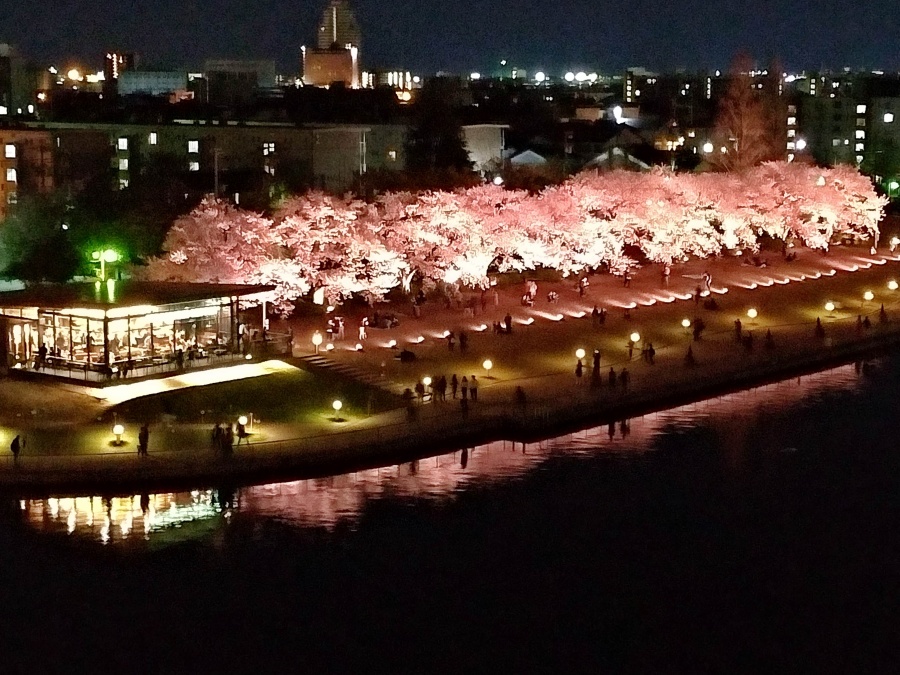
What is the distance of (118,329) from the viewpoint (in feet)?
83.7

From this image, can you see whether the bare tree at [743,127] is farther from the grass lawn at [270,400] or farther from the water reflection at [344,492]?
the grass lawn at [270,400]

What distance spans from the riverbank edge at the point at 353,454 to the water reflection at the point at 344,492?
0.20 metres

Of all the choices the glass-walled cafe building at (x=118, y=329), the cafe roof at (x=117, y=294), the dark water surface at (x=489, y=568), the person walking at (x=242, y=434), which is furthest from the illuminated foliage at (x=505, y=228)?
the dark water surface at (x=489, y=568)

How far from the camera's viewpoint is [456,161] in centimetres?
5559

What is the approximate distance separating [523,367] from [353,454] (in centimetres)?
743

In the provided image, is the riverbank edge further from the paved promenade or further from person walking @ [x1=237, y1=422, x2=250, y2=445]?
person walking @ [x1=237, y1=422, x2=250, y2=445]

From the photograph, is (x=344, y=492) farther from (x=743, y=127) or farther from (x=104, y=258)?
(x=743, y=127)

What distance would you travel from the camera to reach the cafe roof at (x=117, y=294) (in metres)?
25.6

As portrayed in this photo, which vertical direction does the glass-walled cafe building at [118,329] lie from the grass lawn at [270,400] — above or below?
above

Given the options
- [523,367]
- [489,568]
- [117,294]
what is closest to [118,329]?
[117,294]

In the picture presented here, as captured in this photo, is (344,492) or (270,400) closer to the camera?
(344,492)

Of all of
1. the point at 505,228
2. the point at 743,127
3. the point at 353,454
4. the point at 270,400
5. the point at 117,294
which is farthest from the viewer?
the point at 743,127

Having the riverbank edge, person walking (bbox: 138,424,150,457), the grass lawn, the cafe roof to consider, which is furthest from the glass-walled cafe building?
the riverbank edge

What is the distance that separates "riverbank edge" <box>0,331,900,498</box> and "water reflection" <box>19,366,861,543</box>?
0.20 meters
